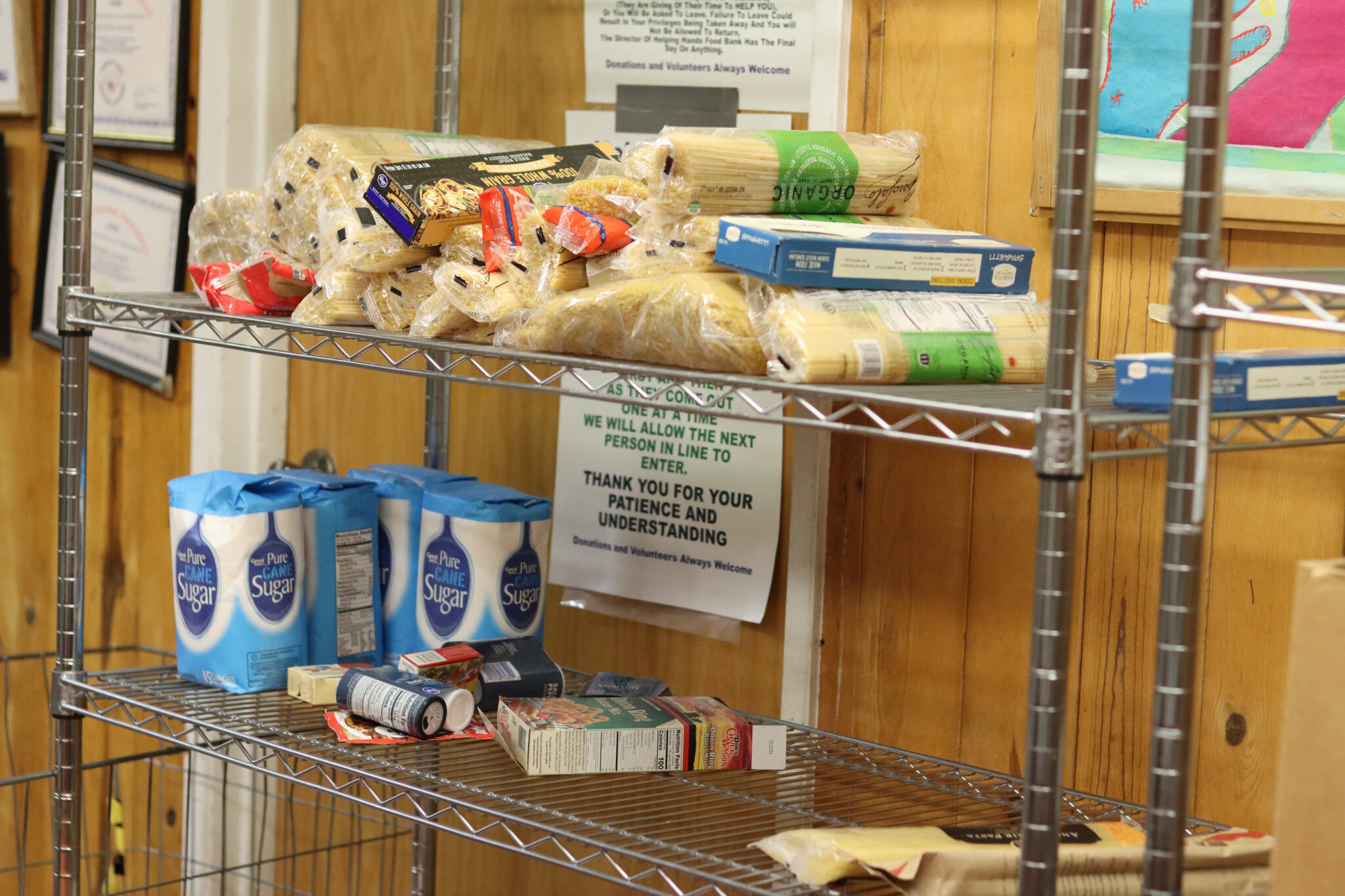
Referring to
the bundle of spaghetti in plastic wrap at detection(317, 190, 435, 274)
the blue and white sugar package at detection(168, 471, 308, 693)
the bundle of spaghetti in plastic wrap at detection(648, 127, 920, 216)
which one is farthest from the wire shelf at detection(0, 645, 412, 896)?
the bundle of spaghetti in plastic wrap at detection(648, 127, 920, 216)

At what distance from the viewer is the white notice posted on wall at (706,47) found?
1720 mm

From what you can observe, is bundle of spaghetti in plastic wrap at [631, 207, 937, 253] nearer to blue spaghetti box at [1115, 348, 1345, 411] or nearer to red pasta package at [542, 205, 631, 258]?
red pasta package at [542, 205, 631, 258]

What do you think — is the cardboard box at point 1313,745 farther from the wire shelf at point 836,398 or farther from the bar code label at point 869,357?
the bar code label at point 869,357

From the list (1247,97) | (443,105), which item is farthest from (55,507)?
(1247,97)

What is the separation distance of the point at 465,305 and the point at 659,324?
26cm

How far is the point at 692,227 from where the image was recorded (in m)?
1.29

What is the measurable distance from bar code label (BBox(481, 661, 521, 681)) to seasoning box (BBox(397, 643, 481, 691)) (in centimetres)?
2

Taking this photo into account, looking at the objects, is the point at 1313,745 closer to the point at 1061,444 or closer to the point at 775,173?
the point at 1061,444

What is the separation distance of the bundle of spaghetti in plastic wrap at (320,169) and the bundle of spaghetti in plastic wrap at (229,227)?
38 mm

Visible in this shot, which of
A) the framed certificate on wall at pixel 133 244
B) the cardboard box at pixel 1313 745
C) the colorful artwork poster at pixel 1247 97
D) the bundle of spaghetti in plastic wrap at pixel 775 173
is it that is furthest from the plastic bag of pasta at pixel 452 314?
the framed certificate on wall at pixel 133 244

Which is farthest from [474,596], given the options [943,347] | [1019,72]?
[1019,72]

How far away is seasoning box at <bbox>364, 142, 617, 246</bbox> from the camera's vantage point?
57.8 inches

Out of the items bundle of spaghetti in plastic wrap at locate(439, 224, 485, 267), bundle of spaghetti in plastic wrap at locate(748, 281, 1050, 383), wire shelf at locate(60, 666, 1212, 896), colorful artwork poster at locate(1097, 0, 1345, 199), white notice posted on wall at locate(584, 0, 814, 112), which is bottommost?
wire shelf at locate(60, 666, 1212, 896)

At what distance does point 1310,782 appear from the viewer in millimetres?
957
